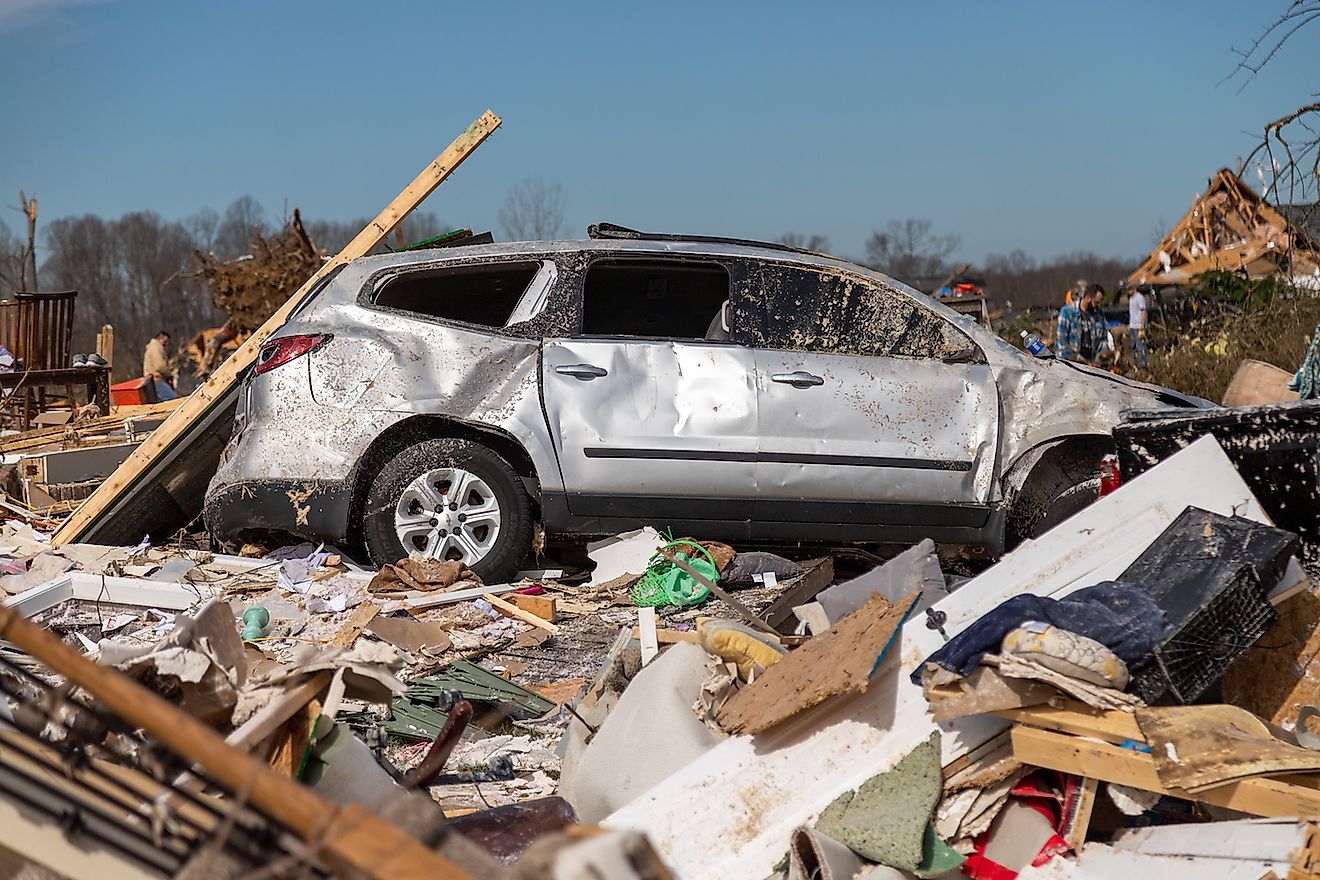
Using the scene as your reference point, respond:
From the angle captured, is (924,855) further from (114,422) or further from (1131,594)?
(114,422)

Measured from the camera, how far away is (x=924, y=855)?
3391 millimetres

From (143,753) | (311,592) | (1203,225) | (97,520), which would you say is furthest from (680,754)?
(1203,225)

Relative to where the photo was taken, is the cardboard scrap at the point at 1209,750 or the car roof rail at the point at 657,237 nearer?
the cardboard scrap at the point at 1209,750

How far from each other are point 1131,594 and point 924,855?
3.50 ft

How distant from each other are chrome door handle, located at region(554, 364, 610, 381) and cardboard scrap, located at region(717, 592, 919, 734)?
2.69 metres

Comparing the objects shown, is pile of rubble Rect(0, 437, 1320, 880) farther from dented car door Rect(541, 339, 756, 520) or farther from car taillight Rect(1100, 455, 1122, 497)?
dented car door Rect(541, 339, 756, 520)

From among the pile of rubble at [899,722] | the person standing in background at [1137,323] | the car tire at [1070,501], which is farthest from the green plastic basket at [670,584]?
the person standing in background at [1137,323]

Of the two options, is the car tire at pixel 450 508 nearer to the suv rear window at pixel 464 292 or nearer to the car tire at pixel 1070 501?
the suv rear window at pixel 464 292

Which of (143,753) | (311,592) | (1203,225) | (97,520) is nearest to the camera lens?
(143,753)

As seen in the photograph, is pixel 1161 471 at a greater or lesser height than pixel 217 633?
greater

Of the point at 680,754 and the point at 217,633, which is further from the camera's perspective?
the point at 680,754

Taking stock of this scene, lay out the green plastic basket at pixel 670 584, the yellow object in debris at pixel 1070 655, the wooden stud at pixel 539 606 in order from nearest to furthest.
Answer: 1. the yellow object in debris at pixel 1070 655
2. the wooden stud at pixel 539 606
3. the green plastic basket at pixel 670 584

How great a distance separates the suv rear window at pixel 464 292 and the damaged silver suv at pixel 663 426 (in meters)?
0.20

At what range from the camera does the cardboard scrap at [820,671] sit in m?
3.75
